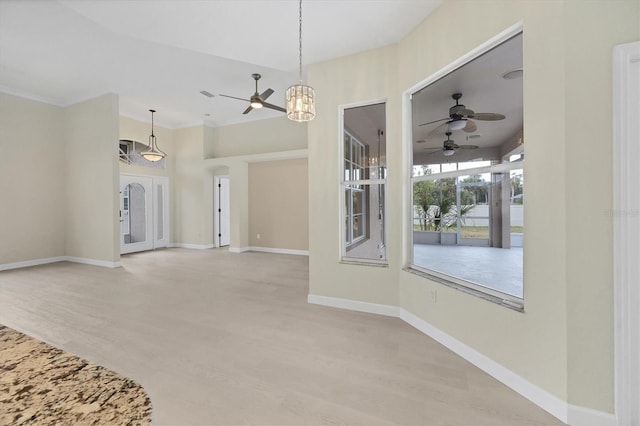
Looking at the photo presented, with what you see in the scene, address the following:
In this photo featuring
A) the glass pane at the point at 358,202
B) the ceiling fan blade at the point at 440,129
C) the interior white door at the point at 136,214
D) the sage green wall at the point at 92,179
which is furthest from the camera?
the interior white door at the point at 136,214

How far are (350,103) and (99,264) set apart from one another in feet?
20.5

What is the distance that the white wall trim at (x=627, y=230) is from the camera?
1544 mm

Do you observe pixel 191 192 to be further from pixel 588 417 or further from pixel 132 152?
pixel 588 417

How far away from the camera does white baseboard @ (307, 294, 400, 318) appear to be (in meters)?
3.27

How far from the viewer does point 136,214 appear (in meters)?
7.74

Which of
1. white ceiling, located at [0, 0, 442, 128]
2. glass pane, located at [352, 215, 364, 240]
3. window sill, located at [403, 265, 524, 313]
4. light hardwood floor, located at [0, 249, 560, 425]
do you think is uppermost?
white ceiling, located at [0, 0, 442, 128]

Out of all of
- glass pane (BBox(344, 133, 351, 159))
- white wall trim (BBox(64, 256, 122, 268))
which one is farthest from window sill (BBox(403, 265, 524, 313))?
white wall trim (BBox(64, 256, 122, 268))

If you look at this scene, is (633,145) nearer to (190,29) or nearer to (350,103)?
(350,103)

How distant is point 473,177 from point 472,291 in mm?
1012

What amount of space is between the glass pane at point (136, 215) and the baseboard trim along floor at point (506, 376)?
703cm

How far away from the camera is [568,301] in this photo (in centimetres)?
168

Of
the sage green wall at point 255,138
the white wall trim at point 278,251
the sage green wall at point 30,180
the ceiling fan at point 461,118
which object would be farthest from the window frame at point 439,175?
the sage green wall at point 30,180

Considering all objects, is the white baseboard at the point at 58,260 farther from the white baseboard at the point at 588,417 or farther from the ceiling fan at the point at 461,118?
the white baseboard at the point at 588,417

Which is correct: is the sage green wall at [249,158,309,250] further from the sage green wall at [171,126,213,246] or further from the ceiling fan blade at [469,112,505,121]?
the ceiling fan blade at [469,112,505,121]
